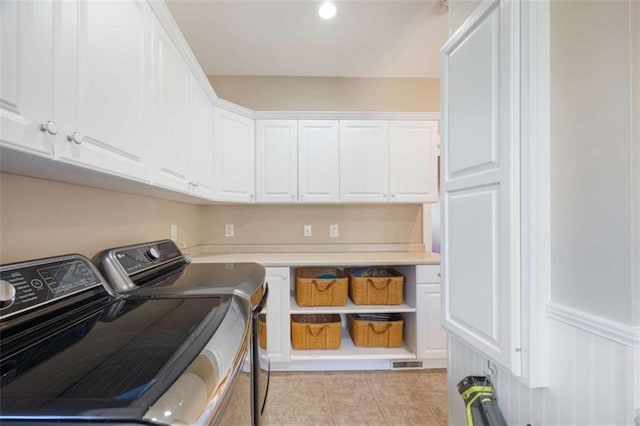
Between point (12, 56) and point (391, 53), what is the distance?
2451 mm

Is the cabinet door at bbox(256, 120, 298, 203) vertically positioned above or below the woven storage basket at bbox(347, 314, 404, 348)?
above

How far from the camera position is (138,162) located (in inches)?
45.4

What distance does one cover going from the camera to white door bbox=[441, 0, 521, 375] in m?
0.95

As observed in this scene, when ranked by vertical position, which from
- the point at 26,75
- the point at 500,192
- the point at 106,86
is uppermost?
the point at 106,86

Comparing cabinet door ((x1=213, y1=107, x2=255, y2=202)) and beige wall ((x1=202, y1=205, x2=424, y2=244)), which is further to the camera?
beige wall ((x1=202, y1=205, x2=424, y2=244))

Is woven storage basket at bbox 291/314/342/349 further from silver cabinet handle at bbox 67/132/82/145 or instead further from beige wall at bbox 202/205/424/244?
silver cabinet handle at bbox 67/132/82/145

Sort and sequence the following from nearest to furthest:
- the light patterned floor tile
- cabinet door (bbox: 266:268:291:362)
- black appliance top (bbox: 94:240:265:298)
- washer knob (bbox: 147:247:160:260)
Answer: black appliance top (bbox: 94:240:265:298), washer knob (bbox: 147:247:160:260), the light patterned floor tile, cabinet door (bbox: 266:268:291:362)

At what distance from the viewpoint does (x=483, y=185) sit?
1082 mm

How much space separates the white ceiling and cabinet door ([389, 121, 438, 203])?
59 cm

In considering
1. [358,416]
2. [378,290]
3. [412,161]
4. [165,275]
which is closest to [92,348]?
[165,275]

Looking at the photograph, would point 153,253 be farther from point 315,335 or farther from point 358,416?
point 358,416

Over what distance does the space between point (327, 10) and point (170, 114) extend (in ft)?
4.18

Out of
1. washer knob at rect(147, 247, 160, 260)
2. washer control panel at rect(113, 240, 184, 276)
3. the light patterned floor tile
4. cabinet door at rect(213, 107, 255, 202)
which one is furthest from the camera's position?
cabinet door at rect(213, 107, 255, 202)

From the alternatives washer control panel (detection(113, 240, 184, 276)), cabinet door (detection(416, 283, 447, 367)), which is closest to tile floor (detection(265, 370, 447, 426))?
cabinet door (detection(416, 283, 447, 367))
